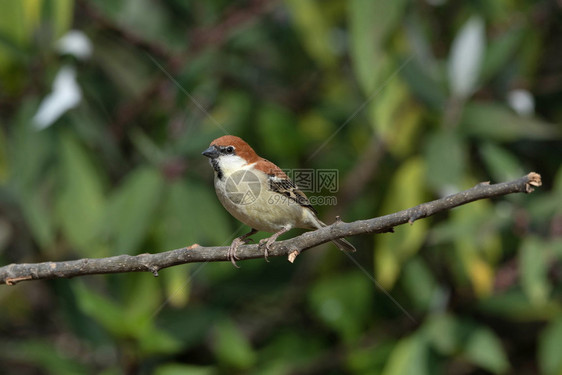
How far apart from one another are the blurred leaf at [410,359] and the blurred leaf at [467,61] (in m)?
1.74

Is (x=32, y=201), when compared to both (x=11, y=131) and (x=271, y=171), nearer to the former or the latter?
(x=11, y=131)

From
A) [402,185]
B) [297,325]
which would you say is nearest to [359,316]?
[297,325]

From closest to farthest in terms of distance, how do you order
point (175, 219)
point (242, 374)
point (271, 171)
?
point (271, 171) → point (175, 219) → point (242, 374)

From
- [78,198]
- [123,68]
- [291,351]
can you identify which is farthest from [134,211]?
[123,68]

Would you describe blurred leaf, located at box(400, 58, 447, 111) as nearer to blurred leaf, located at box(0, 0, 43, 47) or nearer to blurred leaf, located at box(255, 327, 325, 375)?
blurred leaf, located at box(255, 327, 325, 375)

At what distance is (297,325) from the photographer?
5.51m

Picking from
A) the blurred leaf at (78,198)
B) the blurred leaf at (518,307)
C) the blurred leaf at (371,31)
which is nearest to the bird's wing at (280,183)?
the blurred leaf at (371,31)

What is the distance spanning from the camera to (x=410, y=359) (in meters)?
4.50

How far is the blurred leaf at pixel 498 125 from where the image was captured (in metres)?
4.45

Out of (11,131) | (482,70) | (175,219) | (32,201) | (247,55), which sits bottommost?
(175,219)

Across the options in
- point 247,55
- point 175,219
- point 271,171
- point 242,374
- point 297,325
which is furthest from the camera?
point 247,55

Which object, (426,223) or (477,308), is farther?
(477,308)

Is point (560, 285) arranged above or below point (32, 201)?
below

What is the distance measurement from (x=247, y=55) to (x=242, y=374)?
2718mm
